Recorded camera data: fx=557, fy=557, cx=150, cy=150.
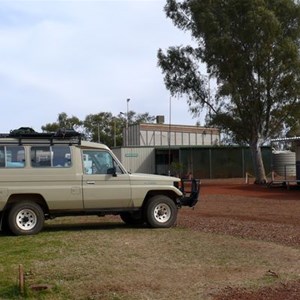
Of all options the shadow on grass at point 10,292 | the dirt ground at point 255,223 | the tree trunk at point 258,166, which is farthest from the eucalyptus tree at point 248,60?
the shadow on grass at point 10,292

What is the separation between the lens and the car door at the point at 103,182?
12.7 meters

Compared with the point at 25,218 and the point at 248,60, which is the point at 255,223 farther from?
the point at 248,60

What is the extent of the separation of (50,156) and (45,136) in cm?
47

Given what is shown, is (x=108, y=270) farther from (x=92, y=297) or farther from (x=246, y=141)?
(x=246, y=141)

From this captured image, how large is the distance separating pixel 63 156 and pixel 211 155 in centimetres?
3395

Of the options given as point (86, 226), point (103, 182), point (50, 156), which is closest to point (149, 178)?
point (103, 182)

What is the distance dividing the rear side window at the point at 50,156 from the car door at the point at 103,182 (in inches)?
16.5

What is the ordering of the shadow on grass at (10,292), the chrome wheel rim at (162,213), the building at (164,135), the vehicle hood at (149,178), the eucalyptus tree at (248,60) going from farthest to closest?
the building at (164,135) → the eucalyptus tree at (248,60) → the chrome wheel rim at (162,213) → the vehicle hood at (149,178) → the shadow on grass at (10,292)

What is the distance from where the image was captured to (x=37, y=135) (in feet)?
41.2

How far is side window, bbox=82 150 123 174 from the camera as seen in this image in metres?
12.8

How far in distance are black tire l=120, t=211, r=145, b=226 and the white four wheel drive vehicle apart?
109 millimetres

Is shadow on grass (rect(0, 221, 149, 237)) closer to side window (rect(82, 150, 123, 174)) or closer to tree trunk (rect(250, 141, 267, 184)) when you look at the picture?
side window (rect(82, 150, 123, 174))

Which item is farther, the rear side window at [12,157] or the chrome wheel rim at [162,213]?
Result: the chrome wheel rim at [162,213]

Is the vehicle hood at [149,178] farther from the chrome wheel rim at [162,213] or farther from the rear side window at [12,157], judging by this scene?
the rear side window at [12,157]
